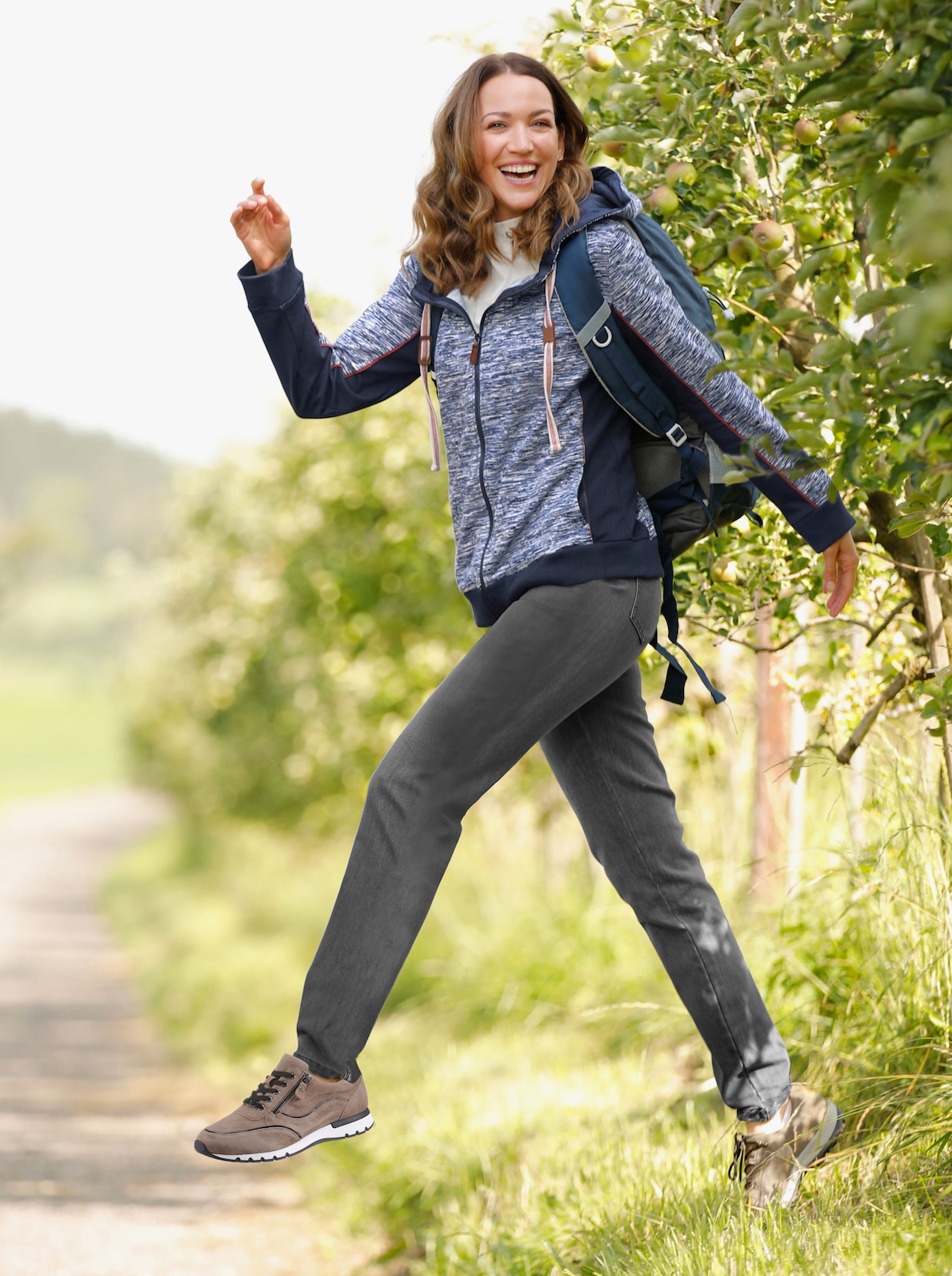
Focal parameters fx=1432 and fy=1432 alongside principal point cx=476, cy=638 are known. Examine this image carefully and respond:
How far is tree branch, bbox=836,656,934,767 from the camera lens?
8.70 ft

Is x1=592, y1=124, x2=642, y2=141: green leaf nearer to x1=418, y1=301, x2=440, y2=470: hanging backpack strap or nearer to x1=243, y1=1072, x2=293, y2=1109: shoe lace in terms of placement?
x1=418, y1=301, x2=440, y2=470: hanging backpack strap

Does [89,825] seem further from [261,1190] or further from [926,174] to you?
[926,174]

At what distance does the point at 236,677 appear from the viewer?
1204cm

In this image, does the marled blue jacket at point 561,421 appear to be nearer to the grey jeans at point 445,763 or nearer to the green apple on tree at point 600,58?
the grey jeans at point 445,763

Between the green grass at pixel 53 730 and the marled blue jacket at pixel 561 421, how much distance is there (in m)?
53.9

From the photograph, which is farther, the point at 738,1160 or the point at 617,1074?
the point at 617,1074

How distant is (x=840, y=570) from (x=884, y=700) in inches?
18.4

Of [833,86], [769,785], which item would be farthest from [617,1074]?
[833,86]

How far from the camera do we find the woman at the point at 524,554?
6.95 ft

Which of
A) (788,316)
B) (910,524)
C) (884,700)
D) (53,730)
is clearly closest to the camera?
(788,316)

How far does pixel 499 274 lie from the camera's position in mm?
2336

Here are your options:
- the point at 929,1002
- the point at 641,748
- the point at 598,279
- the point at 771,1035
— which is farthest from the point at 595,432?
the point at 929,1002

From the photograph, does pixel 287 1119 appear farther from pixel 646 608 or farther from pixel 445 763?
pixel 646 608

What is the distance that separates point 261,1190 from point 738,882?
7.84ft
